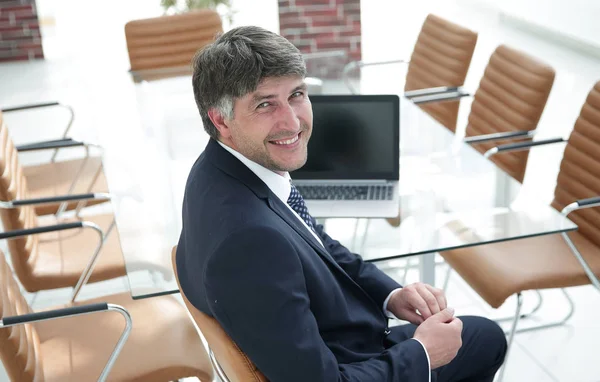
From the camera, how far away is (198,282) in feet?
5.87

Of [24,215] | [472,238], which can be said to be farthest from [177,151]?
[472,238]

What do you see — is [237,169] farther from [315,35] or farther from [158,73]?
[315,35]

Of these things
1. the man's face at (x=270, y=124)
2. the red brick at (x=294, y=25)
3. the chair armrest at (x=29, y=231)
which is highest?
the man's face at (x=270, y=124)

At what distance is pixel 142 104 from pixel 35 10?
12.6 ft

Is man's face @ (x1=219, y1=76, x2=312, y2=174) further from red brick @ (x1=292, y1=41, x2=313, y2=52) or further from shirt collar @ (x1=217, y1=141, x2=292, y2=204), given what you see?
red brick @ (x1=292, y1=41, x2=313, y2=52)

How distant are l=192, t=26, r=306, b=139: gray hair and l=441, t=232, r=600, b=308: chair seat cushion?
1.23 m

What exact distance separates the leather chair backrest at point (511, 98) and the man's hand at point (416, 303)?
4.39 ft

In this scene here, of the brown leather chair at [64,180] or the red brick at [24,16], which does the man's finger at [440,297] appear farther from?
the red brick at [24,16]

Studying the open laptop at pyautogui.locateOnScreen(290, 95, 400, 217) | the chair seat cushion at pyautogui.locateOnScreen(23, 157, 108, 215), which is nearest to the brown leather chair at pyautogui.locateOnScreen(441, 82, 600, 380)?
the open laptop at pyautogui.locateOnScreen(290, 95, 400, 217)

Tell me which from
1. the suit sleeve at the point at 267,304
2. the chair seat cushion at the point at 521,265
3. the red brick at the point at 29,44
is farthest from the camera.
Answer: the red brick at the point at 29,44

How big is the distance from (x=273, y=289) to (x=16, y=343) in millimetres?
866

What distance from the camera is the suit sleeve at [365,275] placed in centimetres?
218

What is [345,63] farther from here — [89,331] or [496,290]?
[89,331]

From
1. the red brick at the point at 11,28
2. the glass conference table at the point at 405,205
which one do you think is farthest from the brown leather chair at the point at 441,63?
the red brick at the point at 11,28
